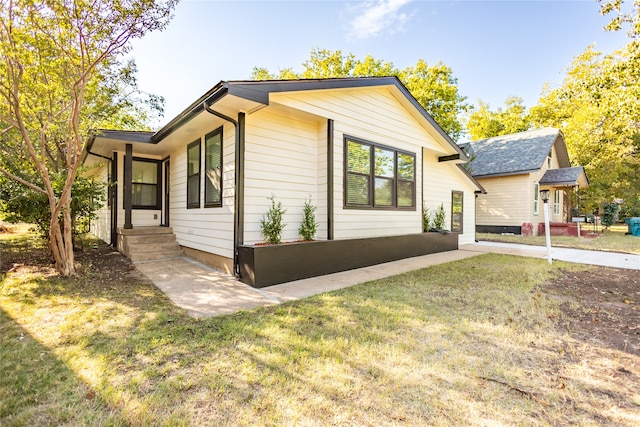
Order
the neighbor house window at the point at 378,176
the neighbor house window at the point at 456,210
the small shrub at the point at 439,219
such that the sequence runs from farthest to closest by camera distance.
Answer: the neighbor house window at the point at 456,210, the small shrub at the point at 439,219, the neighbor house window at the point at 378,176

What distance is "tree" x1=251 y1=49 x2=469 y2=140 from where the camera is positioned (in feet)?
61.9

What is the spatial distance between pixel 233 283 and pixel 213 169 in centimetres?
251

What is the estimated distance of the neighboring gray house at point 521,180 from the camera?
1434 centimetres

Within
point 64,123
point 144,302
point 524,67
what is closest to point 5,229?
point 64,123

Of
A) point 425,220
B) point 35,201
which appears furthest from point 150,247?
point 425,220

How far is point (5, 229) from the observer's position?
12.5 metres

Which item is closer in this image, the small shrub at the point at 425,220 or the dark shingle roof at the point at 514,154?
the small shrub at the point at 425,220

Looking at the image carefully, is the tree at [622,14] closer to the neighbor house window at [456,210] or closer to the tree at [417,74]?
the neighbor house window at [456,210]

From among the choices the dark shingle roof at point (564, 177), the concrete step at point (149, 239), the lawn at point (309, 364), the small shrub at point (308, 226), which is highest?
the dark shingle roof at point (564, 177)

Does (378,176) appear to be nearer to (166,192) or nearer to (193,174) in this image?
(193,174)

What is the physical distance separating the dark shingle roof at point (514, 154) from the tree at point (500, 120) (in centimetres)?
1126

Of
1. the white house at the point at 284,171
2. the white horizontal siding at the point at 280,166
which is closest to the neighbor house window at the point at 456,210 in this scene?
the white house at the point at 284,171

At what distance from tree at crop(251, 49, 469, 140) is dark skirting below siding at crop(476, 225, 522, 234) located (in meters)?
7.13

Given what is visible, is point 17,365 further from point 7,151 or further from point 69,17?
point 7,151
